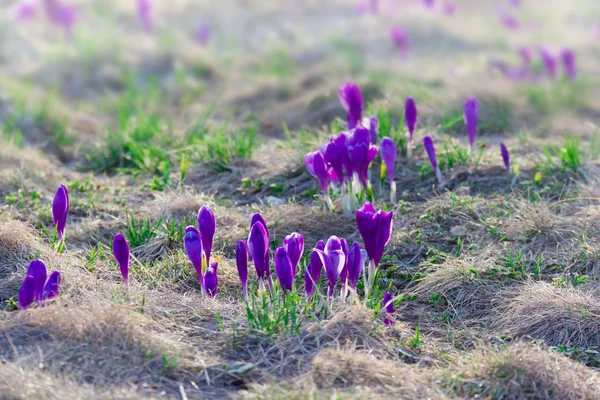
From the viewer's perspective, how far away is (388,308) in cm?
285

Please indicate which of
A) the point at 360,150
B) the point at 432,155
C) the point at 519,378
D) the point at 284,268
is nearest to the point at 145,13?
the point at 432,155

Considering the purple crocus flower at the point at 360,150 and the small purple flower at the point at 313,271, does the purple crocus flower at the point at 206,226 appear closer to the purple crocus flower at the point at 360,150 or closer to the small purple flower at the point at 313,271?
the small purple flower at the point at 313,271

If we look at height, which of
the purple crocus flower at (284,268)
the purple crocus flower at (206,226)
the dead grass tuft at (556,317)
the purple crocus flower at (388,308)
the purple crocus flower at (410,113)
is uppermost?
the purple crocus flower at (410,113)

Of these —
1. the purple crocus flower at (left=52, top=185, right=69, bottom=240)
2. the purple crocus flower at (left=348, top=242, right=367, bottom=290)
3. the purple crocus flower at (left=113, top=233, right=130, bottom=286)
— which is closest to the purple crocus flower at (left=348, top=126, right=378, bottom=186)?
the purple crocus flower at (left=348, top=242, right=367, bottom=290)

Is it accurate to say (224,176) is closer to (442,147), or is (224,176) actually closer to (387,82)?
(442,147)

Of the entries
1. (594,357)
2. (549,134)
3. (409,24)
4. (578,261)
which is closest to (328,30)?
(409,24)

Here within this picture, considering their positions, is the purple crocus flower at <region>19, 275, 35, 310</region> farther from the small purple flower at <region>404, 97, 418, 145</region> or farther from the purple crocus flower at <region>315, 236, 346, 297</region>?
the small purple flower at <region>404, 97, 418, 145</region>

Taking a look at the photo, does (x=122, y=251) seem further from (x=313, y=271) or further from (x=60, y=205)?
(x=313, y=271)

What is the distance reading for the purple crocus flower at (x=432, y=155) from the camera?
383 cm

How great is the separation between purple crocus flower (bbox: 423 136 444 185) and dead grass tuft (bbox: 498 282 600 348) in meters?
1.05

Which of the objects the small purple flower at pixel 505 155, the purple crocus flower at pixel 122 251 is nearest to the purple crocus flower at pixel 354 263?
the purple crocus flower at pixel 122 251

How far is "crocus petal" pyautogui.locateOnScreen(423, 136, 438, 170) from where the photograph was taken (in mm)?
3826

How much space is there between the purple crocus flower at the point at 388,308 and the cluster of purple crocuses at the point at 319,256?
0.08 meters

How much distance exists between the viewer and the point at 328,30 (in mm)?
9414
